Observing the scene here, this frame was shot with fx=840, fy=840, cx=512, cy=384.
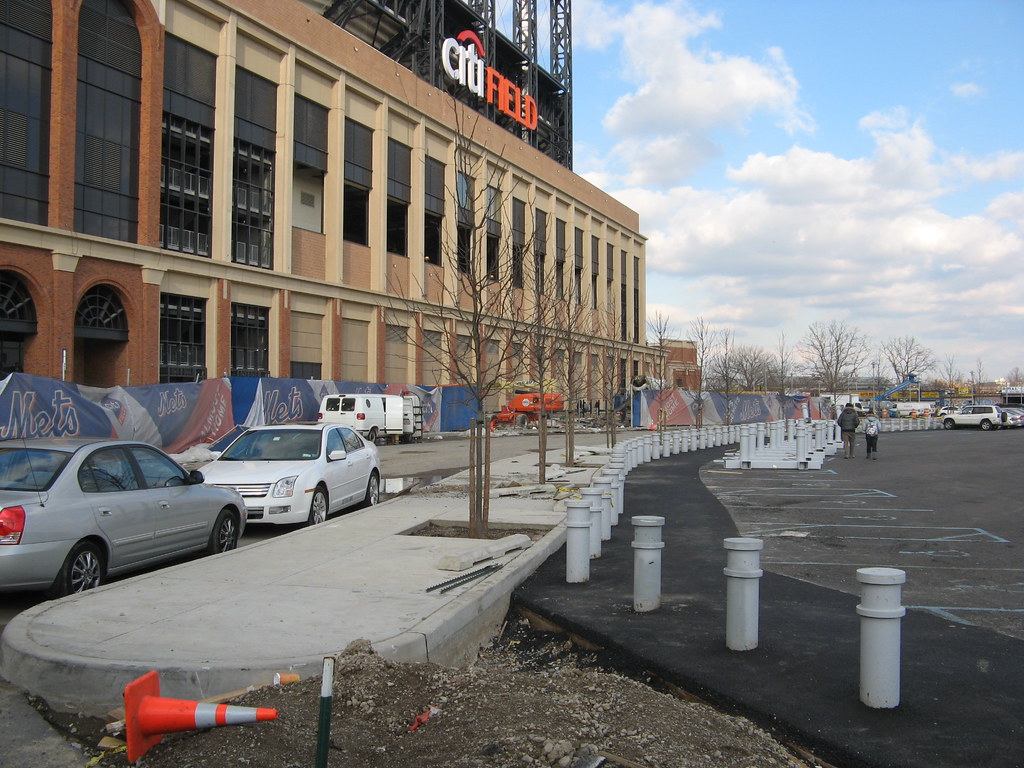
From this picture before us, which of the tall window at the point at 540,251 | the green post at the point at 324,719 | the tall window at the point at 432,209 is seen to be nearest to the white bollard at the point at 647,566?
the green post at the point at 324,719

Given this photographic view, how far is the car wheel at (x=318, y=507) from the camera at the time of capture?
11219 millimetres

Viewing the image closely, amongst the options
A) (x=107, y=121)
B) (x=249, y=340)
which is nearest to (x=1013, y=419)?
(x=249, y=340)

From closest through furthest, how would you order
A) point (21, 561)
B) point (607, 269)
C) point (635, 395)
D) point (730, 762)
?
1. point (730, 762)
2. point (21, 561)
3. point (635, 395)
4. point (607, 269)

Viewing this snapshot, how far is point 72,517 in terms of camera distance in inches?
278

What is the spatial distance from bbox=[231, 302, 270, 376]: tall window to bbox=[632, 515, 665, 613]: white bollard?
27776 mm

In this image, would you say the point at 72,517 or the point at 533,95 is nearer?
the point at 72,517

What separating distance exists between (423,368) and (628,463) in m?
24.1

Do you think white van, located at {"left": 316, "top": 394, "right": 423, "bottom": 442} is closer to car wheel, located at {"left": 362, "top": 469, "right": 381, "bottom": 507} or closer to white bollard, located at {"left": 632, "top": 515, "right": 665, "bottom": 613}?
car wheel, located at {"left": 362, "top": 469, "right": 381, "bottom": 507}

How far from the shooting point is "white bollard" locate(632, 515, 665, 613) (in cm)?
661

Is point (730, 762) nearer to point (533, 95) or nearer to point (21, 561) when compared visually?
point (21, 561)

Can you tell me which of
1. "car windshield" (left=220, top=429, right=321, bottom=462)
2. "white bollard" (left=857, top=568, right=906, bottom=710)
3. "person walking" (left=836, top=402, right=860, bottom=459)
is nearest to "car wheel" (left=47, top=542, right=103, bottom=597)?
"car windshield" (left=220, top=429, right=321, bottom=462)

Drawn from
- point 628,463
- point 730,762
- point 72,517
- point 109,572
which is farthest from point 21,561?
point 628,463

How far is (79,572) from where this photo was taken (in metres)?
7.14

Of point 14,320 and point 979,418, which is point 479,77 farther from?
point 979,418
